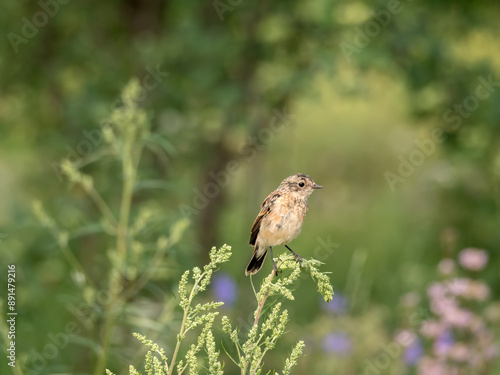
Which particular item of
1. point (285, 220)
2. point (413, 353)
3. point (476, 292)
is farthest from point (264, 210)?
Answer: point (413, 353)

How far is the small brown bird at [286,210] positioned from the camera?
2578 millimetres

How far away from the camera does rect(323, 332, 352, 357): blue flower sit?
5652 mm

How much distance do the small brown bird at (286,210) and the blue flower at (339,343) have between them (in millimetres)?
3048

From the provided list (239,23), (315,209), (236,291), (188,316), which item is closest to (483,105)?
(239,23)

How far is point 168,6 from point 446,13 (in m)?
2.61

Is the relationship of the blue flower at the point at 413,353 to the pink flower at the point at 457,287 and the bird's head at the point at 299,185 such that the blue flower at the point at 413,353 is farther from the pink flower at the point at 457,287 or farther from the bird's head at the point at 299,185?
the bird's head at the point at 299,185

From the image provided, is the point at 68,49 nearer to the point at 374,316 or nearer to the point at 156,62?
the point at 156,62

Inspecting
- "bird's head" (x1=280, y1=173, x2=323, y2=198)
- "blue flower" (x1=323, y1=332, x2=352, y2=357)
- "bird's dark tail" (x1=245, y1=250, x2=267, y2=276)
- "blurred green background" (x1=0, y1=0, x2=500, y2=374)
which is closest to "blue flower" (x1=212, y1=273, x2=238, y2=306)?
"blurred green background" (x1=0, y1=0, x2=500, y2=374)

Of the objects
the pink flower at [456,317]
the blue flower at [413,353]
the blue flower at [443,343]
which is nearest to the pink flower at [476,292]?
the pink flower at [456,317]

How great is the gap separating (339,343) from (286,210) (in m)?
3.29

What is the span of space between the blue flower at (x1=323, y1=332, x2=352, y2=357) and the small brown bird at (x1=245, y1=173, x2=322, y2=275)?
3.05 metres

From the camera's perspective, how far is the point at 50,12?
681 cm

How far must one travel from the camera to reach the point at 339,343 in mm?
5684

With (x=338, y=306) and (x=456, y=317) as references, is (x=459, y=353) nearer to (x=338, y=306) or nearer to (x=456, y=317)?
(x=456, y=317)
